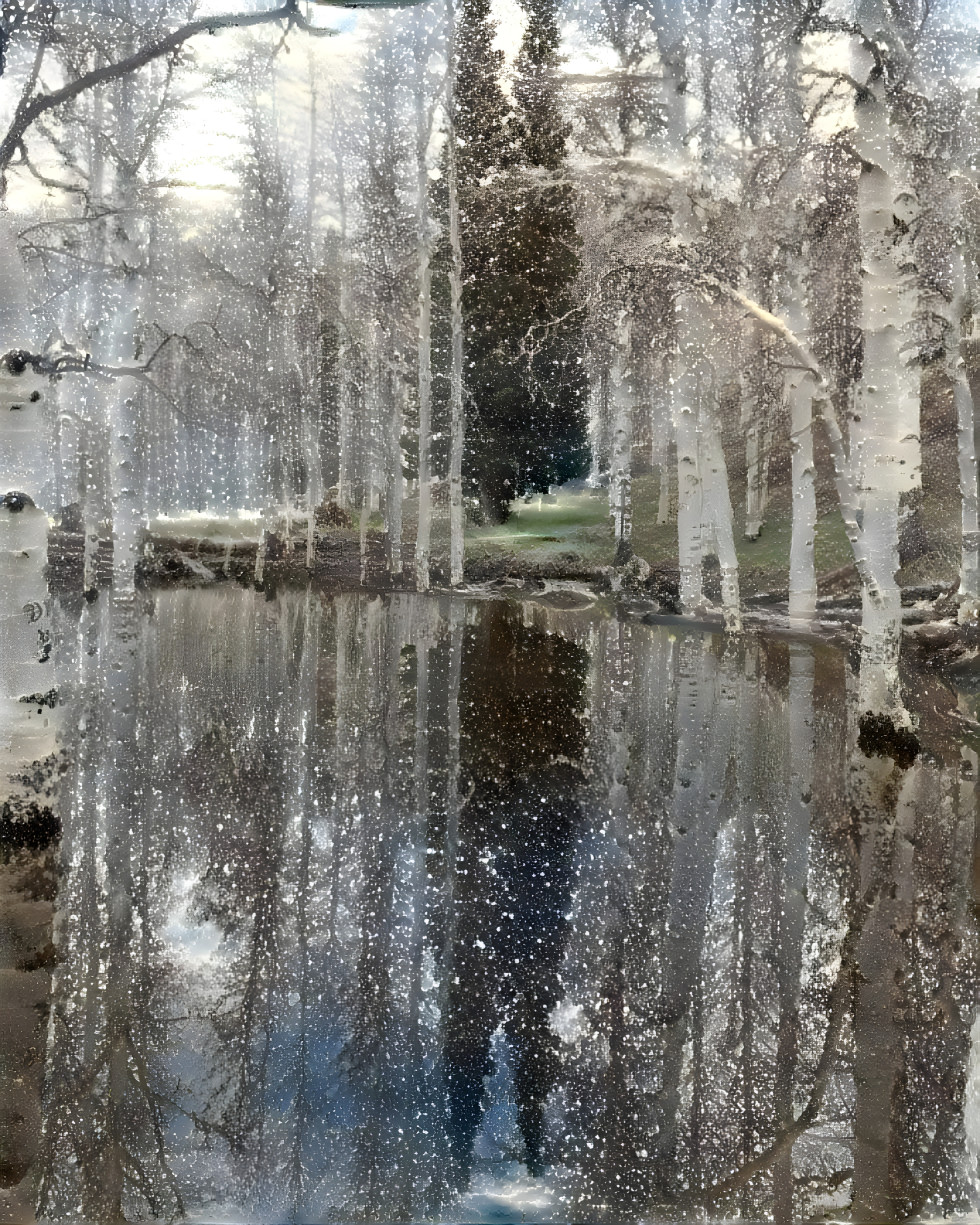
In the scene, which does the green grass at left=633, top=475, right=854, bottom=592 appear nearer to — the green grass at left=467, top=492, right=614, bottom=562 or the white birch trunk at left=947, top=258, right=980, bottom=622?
the green grass at left=467, top=492, right=614, bottom=562

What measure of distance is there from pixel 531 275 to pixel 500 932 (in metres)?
1.59

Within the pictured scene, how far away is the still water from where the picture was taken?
159cm

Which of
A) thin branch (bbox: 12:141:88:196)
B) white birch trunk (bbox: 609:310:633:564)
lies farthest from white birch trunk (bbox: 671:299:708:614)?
thin branch (bbox: 12:141:88:196)

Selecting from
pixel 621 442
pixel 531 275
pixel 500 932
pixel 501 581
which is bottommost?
pixel 500 932

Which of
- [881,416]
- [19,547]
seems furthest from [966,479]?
[19,547]

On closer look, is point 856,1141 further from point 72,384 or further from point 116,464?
point 72,384

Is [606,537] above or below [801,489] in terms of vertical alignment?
below

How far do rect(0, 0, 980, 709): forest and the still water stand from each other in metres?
0.21

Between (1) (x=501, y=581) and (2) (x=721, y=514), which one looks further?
(1) (x=501, y=581)

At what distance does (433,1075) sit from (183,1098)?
570 mm

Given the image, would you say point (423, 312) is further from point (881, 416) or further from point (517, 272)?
point (881, 416)

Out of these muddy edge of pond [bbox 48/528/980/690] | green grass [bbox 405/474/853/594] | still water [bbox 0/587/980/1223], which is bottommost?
still water [bbox 0/587/980/1223]

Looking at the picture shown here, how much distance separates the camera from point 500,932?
1703 millimetres

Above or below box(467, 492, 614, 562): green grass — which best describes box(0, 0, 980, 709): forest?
above
